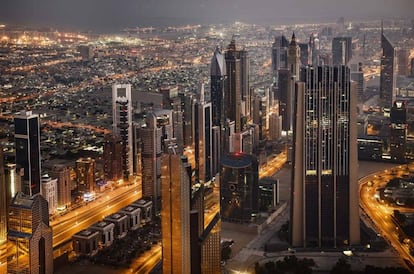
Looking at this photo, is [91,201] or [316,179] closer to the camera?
[316,179]

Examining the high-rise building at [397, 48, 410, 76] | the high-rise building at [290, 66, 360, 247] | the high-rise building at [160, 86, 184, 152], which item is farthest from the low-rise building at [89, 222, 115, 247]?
the high-rise building at [397, 48, 410, 76]

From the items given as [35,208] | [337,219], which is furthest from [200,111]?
[35,208]

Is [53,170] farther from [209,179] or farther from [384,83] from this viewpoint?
[384,83]

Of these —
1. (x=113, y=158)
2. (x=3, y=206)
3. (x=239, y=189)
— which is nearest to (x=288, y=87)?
(x=113, y=158)

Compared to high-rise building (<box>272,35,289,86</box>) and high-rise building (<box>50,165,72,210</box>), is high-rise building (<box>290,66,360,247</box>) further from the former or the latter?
high-rise building (<box>272,35,289,86</box>)

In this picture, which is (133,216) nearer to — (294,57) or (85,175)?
(85,175)

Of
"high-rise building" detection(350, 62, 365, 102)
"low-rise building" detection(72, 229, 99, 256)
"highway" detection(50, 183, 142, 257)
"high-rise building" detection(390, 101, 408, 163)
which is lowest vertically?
"low-rise building" detection(72, 229, 99, 256)

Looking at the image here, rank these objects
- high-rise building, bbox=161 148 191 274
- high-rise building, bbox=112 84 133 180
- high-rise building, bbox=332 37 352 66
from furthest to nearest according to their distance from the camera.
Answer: high-rise building, bbox=112 84 133 180, high-rise building, bbox=332 37 352 66, high-rise building, bbox=161 148 191 274
